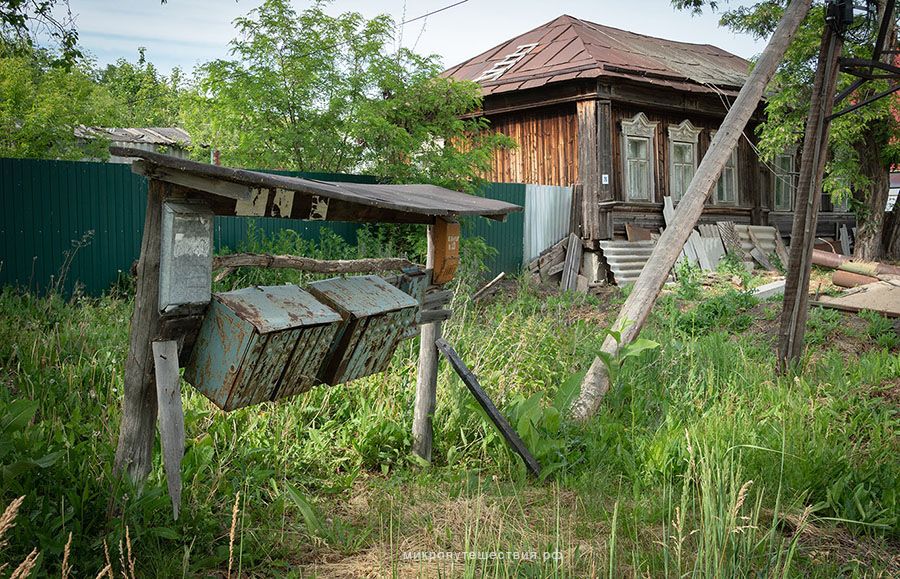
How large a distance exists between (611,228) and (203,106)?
25.3 feet

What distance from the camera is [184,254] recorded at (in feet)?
8.09

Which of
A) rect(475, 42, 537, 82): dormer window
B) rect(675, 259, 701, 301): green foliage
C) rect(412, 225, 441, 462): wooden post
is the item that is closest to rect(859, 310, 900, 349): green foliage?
rect(675, 259, 701, 301): green foliage

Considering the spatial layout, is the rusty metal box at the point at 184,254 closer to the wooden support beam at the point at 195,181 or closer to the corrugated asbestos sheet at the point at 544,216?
the wooden support beam at the point at 195,181

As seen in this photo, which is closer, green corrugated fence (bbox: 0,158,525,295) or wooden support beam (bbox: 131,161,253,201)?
wooden support beam (bbox: 131,161,253,201)

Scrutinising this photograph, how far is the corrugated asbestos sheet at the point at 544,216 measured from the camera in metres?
12.5

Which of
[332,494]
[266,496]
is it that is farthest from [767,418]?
[266,496]

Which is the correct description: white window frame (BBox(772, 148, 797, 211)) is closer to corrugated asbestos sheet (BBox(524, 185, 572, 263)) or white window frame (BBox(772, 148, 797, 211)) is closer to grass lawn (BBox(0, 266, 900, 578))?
corrugated asbestos sheet (BBox(524, 185, 572, 263))

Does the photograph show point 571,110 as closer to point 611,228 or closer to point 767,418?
point 611,228

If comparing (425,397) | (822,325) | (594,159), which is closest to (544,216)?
(594,159)

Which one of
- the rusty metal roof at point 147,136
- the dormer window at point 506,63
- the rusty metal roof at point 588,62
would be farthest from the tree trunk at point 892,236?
the rusty metal roof at point 147,136

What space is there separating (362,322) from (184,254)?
89cm

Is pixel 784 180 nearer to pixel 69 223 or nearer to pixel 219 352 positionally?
pixel 69 223

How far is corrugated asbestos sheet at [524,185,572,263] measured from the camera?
41.1 ft

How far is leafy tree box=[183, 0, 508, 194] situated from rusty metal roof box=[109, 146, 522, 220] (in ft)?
17.8
